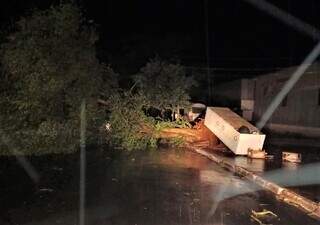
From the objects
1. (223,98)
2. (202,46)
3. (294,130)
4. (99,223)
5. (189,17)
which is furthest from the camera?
(189,17)

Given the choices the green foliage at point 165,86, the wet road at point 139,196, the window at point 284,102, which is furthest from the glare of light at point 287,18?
the wet road at point 139,196

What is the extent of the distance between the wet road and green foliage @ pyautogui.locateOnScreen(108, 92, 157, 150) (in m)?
3.41

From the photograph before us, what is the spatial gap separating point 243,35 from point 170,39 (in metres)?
6.60

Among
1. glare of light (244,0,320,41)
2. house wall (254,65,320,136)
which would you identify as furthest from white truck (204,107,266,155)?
glare of light (244,0,320,41)

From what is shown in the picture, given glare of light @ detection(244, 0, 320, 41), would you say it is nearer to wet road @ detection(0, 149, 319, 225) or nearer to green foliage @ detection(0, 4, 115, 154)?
green foliage @ detection(0, 4, 115, 154)

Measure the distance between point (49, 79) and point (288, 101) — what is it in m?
12.6

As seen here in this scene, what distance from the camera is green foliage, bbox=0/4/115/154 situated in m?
18.5

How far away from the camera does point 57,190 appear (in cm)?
1154

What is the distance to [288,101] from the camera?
25.0 m

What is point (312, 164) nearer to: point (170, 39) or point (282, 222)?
point (282, 222)

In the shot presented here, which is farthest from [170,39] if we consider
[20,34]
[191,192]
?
[191,192]

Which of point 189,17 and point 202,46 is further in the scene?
point 189,17

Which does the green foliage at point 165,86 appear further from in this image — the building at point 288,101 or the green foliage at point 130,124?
the building at point 288,101

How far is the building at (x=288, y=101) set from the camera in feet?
76.3
